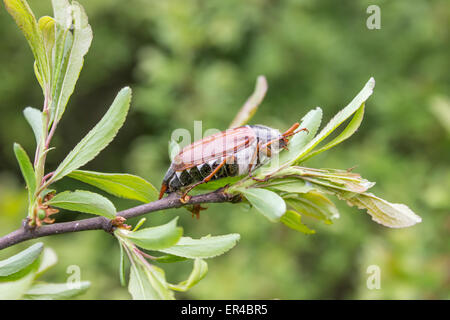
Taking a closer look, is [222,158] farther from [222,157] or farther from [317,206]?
[317,206]

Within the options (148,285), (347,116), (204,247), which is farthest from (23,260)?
(347,116)

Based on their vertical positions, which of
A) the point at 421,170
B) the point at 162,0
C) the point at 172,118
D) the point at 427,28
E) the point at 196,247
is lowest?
the point at 196,247

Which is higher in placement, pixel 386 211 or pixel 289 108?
pixel 289 108

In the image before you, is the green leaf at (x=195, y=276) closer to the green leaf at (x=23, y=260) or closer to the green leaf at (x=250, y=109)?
the green leaf at (x=23, y=260)

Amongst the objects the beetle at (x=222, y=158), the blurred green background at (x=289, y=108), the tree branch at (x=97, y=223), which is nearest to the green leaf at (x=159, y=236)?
the tree branch at (x=97, y=223)

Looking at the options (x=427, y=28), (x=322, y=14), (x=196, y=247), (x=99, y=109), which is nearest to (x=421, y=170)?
(x=427, y=28)

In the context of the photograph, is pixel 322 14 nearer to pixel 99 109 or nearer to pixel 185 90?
pixel 185 90

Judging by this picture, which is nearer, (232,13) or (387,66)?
(232,13)
